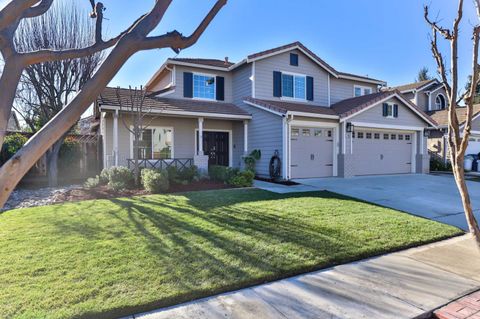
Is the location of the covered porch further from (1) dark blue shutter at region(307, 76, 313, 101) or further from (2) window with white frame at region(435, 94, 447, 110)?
(2) window with white frame at region(435, 94, 447, 110)

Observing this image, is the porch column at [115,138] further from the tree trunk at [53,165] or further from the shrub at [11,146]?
the shrub at [11,146]

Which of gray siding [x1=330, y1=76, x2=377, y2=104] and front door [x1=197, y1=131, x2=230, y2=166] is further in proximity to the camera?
gray siding [x1=330, y1=76, x2=377, y2=104]

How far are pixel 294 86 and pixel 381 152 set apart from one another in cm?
563

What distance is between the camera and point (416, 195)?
9.64 meters

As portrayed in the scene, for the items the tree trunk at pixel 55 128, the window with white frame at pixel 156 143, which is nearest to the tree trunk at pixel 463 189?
the tree trunk at pixel 55 128

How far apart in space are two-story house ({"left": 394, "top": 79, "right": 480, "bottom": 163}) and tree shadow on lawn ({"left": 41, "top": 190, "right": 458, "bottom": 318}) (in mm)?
18427

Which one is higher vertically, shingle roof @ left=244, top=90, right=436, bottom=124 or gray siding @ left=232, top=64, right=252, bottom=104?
gray siding @ left=232, top=64, right=252, bottom=104

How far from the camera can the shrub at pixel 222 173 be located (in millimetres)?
11097

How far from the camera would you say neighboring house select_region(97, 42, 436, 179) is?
12575 mm

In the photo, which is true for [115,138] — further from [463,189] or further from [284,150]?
[463,189]

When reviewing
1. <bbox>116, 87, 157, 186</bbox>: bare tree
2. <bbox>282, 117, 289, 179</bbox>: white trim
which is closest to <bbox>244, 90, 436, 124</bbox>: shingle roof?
<bbox>282, 117, 289, 179</bbox>: white trim

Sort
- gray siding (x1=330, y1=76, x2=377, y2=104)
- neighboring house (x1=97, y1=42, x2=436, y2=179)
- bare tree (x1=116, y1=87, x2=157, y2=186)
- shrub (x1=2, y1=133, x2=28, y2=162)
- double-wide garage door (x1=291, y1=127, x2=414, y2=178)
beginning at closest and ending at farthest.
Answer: bare tree (x1=116, y1=87, x2=157, y2=186) < shrub (x1=2, y1=133, x2=28, y2=162) < neighboring house (x1=97, y1=42, x2=436, y2=179) < double-wide garage door (x1=291, y1=127, x2=414, y2=178) < gray siding (x1=330, y1=76, x2=377, y2=104)

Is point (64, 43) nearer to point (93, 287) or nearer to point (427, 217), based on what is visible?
point (93, 287)

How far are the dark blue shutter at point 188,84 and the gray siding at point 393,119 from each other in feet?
25.5
